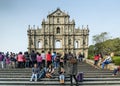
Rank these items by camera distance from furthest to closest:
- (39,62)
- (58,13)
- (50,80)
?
(58,13) → (39,62) → (50,80)

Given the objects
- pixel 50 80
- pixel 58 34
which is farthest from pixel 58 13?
pixel 50 80

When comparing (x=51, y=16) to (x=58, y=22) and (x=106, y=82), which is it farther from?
(x=106, y=82)

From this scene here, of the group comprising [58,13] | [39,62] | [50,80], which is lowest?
[50,80]

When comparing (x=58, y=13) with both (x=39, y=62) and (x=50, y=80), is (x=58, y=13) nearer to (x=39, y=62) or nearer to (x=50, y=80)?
(x=39, y=62)

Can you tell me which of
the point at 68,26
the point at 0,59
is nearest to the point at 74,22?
the point at 68,26

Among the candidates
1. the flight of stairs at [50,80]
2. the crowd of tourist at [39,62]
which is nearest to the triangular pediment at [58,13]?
the crowd of tourist at [39,62]

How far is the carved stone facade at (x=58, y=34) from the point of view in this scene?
9469cm

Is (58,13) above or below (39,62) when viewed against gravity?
above

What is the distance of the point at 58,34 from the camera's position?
319 ft

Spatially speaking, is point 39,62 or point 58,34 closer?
point 39,62

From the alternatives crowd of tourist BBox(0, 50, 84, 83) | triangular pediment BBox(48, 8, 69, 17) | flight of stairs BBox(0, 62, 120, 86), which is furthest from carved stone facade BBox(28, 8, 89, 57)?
flight of stairs BBox(0, 62, 120, 86)

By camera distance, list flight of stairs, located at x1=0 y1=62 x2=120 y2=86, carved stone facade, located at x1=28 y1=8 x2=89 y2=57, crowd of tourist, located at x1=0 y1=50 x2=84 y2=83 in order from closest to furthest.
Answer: flight of stairs, located at x1=0 y1=62 x2=120 y2=86, crowd of tourist, located at x1=0 y1=50 x2=84 y2=83, carved stone facade, located at x1=28 y1=8 x2=89 y2=57

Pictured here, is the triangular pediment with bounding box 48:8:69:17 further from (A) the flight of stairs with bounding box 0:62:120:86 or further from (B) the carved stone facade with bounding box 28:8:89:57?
(A) the flight of stairs with bounding box 0:62:120:86

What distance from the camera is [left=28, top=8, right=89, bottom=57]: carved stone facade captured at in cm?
9469
